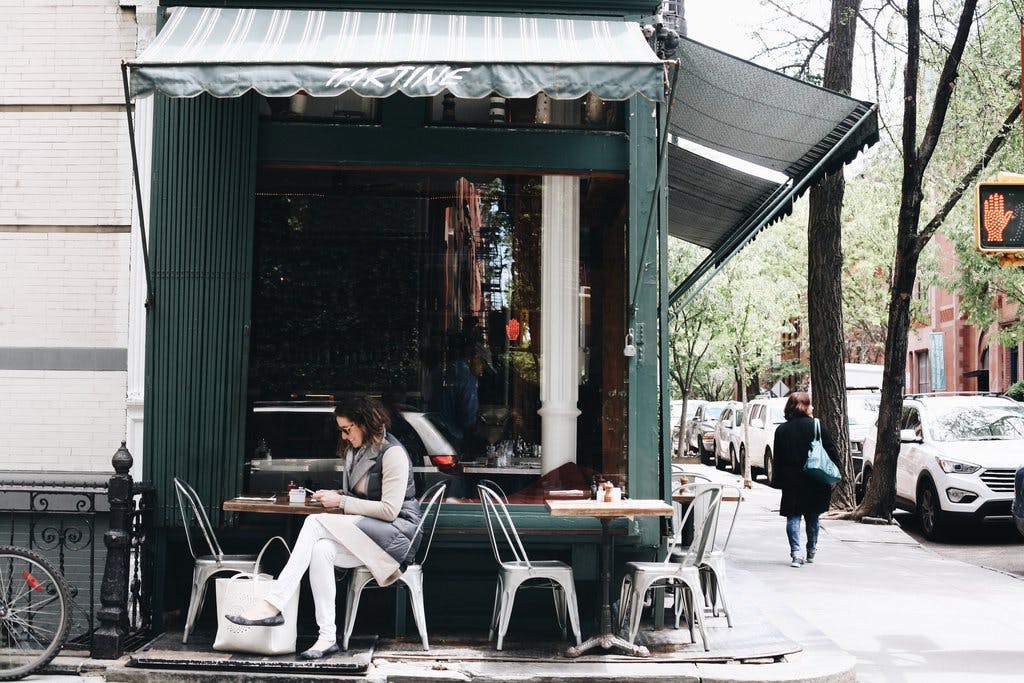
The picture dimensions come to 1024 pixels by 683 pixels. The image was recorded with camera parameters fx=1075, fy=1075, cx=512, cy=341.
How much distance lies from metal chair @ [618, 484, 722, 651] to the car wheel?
6986mm

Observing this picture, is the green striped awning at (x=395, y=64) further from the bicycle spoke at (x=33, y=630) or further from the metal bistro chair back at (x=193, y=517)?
the bicycle spoke at (x=33, y=630)

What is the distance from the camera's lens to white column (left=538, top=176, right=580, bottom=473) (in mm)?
8469

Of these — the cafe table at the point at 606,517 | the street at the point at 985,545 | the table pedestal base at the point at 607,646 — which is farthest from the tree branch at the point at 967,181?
the table pedestal base at the point at 607,646

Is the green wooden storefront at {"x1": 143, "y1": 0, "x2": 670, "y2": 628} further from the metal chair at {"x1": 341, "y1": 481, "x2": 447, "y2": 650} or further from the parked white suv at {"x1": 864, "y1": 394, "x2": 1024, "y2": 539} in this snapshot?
the parked white suv at {"x1": 864, "y1": 394, "x2": 1024, "y2": 539}

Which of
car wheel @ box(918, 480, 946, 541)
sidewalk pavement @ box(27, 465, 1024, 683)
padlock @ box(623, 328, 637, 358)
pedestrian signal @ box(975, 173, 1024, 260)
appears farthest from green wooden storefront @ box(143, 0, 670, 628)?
car wheel @ box(918, 480, 946, 541)

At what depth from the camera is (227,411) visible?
25.2 feet

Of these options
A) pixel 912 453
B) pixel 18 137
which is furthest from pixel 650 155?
pixel 912 453

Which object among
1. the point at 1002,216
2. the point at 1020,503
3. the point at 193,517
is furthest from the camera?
the point at 1020,503

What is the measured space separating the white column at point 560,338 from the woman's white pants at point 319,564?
84.2 inches

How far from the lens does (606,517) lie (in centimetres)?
698

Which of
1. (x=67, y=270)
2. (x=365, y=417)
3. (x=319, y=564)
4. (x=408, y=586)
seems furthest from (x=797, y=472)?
(x=67, y=270)

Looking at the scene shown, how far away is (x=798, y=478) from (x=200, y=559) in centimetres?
663

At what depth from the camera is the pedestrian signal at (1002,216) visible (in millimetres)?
7902

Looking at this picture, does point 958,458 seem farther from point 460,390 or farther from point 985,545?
point 460,390
